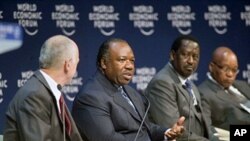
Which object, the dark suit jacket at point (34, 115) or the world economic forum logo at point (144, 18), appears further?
the world economic forum logo at point (144, 18)

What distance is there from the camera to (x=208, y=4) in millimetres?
6609

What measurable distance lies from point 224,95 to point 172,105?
833 millimetres

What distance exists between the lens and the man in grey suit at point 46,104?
3555mm

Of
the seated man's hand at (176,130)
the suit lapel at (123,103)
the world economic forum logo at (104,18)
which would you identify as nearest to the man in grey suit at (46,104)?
the suit lapel at (123,103)

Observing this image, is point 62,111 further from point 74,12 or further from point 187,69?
point 74,12

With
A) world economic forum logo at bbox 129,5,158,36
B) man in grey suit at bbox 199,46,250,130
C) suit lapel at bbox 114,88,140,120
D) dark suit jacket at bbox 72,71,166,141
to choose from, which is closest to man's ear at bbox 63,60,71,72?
dark suit jacket at bbox 72,71,166,141

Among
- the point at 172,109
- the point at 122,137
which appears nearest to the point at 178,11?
the point at 172,109

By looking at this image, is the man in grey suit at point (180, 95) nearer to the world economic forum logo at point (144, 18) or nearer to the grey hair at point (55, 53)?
the world economic forum logo at point (144, 18)

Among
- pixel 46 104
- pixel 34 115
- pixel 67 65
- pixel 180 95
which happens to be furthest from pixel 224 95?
pixel 34 115

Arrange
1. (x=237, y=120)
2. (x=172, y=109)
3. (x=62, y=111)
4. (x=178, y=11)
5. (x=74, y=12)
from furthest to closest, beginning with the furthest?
1. (x=178, y=11)
2. (x=74, y=12)
3. (x=237, y=120)
4. (x=172, y=109)
5. (x=62, y=111)

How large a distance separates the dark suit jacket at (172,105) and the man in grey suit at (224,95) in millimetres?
252

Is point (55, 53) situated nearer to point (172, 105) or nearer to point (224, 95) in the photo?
point (172, 105)

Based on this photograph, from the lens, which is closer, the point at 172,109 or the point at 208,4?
the point at 172,109

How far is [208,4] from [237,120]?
63.4 inches
